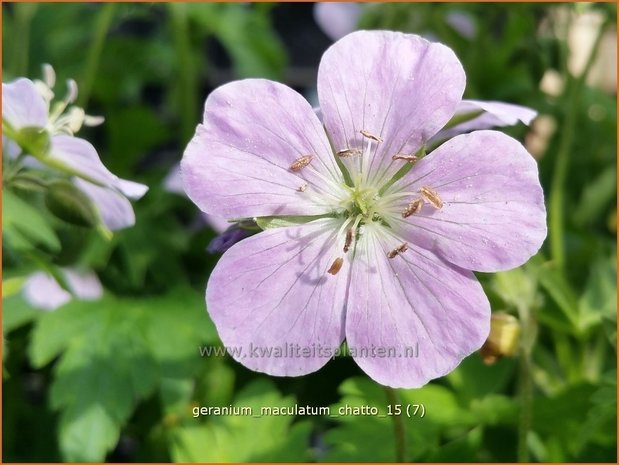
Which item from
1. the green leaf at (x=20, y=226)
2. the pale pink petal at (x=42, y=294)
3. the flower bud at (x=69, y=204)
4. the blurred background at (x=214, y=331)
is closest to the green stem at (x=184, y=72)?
the blurred background at (x=214, y=331)

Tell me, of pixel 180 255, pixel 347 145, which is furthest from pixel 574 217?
pixel 347 145

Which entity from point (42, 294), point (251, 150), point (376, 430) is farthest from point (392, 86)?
point (42, 294)

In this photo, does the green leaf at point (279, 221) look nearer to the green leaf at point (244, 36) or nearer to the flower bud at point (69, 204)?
the flower bud at point (69, 204)

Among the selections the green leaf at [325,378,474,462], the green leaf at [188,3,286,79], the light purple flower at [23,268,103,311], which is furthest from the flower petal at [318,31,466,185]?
the green leaf at [188,3,286,79]

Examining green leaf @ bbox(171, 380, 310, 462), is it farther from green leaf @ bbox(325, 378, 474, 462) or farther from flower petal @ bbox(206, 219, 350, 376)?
flower petal @ bbox(206, 219, 350, 376)

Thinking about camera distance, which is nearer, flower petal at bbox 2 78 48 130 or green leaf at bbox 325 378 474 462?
flower petal at bbox 2 78 48 130
